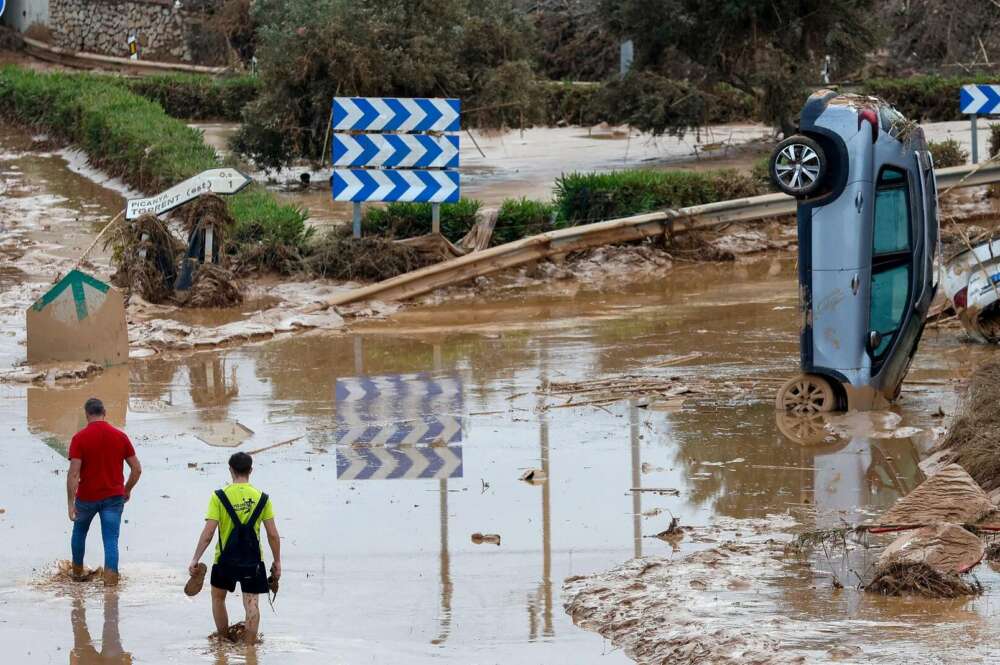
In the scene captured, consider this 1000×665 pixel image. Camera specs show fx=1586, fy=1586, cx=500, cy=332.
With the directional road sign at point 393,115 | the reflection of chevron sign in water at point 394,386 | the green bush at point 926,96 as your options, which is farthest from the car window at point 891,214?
the green bush at point 926,96

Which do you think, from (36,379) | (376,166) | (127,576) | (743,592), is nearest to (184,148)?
(376,166)

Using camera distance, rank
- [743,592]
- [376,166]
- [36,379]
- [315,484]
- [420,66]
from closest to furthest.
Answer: [743,592] → [315,484] → [36,379] → [376,166] → [420,66]

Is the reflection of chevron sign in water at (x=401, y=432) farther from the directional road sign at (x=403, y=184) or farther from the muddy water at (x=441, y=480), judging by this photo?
the directional road sign at (x=403, y=184)

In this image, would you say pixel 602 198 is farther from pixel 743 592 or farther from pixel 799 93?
pixel 743 592

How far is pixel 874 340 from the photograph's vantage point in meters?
12.9

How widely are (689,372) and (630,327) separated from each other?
2.51m

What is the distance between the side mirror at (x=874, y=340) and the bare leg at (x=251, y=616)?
6418 millimetres

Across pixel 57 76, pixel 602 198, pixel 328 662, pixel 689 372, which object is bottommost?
pixel 328 662

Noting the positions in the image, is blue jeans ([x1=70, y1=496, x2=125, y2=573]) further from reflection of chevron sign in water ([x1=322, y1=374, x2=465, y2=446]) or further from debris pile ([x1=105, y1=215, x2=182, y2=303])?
debris pile ([x1=105, y1=215, x2=182, y2=303])

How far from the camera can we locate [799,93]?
2720 cm

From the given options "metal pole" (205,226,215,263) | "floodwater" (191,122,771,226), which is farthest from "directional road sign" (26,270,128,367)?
"floodwater" (191,122,771,226)

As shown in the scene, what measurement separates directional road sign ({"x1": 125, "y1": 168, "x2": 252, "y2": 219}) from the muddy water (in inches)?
95.7

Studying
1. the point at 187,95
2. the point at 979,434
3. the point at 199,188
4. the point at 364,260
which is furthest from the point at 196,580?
the point at 187,95

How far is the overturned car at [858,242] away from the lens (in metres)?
12.6
